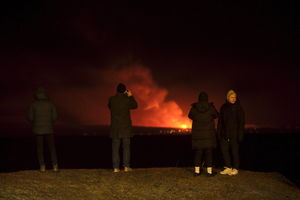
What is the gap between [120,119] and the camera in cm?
1322

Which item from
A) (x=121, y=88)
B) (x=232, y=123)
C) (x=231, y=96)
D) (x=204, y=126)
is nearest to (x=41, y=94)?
(x=121, y=88)

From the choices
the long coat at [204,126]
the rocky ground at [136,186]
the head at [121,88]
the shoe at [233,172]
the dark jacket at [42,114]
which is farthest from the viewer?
the shoe at [233,172]

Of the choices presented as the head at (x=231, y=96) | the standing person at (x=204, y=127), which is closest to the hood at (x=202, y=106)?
the standing person at (x=204, y=127)

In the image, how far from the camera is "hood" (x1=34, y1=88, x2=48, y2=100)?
1270cm

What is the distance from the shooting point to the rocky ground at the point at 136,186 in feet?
34.3

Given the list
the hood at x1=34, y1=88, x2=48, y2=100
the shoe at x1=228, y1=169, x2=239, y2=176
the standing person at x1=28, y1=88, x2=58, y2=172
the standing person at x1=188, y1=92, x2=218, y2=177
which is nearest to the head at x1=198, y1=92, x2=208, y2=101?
the standing person at x1=188, y1=92, x2=218, y2=177

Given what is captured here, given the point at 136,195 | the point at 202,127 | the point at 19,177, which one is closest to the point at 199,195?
the point at 136,195

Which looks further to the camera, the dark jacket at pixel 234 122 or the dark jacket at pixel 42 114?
the dark jacket at pixel 234 122

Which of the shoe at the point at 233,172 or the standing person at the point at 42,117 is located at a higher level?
the standing person at the point at 42,117

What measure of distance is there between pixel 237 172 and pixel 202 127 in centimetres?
220

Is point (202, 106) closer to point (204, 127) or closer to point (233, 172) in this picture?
point (204, 127)

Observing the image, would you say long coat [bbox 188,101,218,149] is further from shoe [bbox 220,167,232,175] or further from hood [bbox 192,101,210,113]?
shoe [bbox 220,167,232,175]

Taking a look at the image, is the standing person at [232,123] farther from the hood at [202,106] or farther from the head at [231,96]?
the hood at [202,106]

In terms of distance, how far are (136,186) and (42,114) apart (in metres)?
3.51
